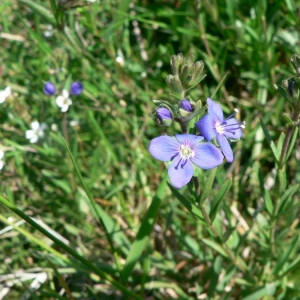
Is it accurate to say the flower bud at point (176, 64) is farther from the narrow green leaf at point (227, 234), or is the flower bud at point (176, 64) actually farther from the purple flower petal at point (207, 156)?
the narrow green leaf at point (227, 234)

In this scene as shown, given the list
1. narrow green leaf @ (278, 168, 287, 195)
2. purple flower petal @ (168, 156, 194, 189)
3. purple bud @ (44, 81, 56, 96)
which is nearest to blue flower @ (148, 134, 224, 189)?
purple flower petal @ (168, 156, 194, 189)

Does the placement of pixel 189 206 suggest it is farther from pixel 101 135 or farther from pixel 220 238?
pixel 101 135

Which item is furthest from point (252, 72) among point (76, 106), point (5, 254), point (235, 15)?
point (5, 254)

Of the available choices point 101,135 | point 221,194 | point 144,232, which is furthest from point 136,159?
point 221,194

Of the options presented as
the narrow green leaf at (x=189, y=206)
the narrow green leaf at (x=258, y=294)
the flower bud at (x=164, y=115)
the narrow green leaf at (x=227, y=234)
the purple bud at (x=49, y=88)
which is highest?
the flower bud at (x=164, y=115)

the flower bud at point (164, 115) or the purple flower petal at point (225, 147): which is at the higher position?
the flower bud at point (164, 115)

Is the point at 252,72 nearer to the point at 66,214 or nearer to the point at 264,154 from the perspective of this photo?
the point at 264,154

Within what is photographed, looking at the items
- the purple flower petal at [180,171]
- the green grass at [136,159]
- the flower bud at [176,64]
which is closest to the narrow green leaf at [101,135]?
the green grass at [136,159]
